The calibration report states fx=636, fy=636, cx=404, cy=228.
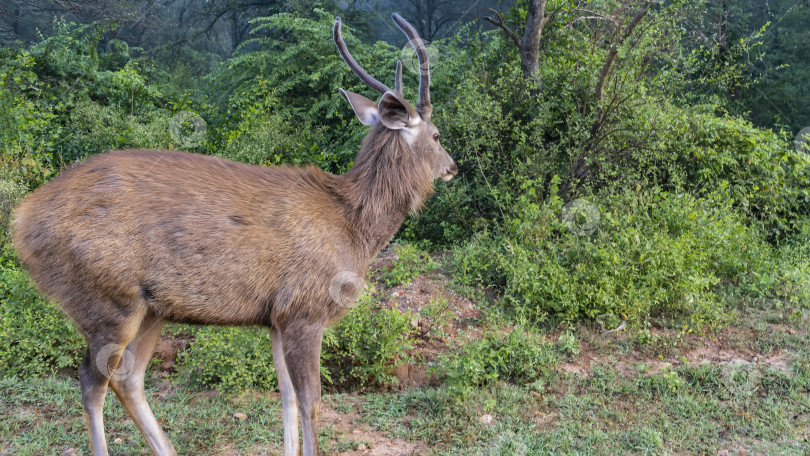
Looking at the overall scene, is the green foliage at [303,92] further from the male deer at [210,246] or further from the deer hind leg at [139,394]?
the deer hind leg at [139,394]

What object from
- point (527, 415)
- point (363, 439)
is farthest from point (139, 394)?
point (527, 415)

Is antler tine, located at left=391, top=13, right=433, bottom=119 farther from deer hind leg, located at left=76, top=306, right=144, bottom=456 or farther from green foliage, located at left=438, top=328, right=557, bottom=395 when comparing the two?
deer hind leg, located at left=76, top=306, right=144, bottom=456

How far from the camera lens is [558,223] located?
7074 mm

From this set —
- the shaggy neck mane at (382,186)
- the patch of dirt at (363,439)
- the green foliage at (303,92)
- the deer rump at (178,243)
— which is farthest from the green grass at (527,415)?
the green foliage at (303,92)

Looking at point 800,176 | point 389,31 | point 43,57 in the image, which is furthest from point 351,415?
point 389,31

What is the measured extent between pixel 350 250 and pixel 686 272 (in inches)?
157

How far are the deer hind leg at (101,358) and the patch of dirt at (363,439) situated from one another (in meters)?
1.55

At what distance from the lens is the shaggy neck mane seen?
164 inches

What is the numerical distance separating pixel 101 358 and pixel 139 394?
47 cm

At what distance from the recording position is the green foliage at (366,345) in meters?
5.43

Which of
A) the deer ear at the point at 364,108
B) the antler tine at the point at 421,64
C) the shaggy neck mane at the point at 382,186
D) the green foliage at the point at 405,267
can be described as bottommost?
the green foliage at the point at 405,267

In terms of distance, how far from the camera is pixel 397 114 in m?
4.20

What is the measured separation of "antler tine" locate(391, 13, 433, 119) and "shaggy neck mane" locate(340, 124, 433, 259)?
1.00 feet

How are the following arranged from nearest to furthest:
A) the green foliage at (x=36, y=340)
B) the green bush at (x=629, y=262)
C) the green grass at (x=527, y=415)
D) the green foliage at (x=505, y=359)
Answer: the green grass at (x=527, y=415)
the green foliage at (x=505, y=359)
the green foliage at (x=36, y=340)
the green bush at (x=629, y=262)
